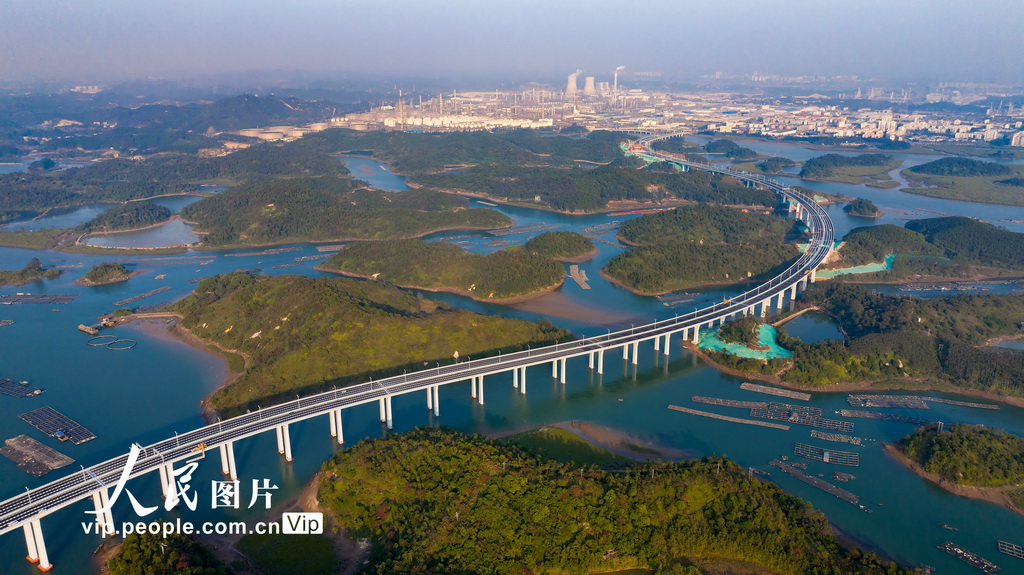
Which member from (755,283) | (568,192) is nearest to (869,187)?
(568,192)

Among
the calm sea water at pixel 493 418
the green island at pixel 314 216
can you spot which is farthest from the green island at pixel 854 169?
the calm sea water at pixel 493 418

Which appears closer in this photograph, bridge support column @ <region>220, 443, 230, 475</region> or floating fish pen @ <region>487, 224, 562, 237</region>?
bridge support column @ <region>220, 443, 230, 475</region>

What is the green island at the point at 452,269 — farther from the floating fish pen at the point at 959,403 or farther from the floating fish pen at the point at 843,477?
the floating fish pen at the point at 843,477

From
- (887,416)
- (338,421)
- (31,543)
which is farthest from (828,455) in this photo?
(31,543)

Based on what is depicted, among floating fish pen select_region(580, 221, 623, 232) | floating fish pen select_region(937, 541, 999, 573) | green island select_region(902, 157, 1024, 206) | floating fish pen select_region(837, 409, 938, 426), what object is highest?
green island select_region(902, 157, 1024, 206)

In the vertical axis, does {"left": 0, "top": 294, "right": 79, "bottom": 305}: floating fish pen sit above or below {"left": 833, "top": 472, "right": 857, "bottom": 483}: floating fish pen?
above

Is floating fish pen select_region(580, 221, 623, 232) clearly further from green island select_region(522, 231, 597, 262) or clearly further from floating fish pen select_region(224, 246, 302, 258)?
floating fish pen select_region(224, 246, 302, 258)

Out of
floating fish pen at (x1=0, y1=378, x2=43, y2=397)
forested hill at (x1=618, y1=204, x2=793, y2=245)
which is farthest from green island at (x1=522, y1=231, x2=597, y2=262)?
floating fish pen at (x1=0, y1=378, x2=43, y2=397)
